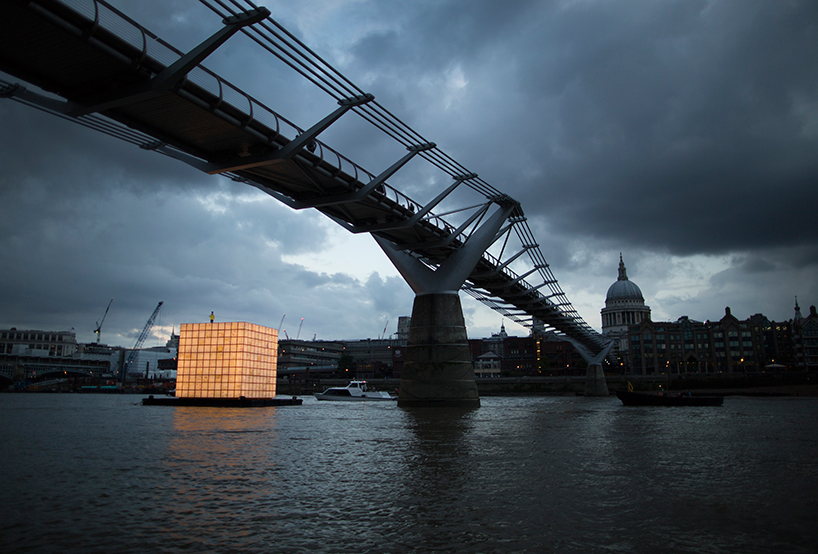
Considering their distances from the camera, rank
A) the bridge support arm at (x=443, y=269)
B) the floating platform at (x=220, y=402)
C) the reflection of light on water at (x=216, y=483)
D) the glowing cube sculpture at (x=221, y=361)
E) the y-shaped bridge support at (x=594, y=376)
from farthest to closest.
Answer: the y-shaped bridge support at (x=594, y=376) < the glowing cube sculpture at (x=221, y=361) < the floating platform at (x=220, y=402) < the bridge support arm at (x=443, y=269) < the reflection of light on water at (x=216, y=483)

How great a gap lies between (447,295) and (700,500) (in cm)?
3456

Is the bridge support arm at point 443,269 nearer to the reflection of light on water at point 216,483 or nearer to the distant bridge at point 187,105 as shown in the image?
the distant bridge at point 187,105

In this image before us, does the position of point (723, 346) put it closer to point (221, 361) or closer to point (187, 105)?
point (221, 361)

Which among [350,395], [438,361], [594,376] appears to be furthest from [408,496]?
[594,376]

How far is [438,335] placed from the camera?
43812 millimetres

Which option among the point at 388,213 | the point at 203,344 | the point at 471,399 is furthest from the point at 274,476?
the point at 203,344

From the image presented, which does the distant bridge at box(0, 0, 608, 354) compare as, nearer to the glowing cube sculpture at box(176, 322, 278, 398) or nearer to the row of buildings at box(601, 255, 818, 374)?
the glowing cube sculpture at box(176, 322, 278, 398)

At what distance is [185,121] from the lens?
2339cm

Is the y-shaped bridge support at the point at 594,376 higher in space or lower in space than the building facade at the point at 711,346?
lower

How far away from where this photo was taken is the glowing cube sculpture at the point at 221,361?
54.5 metres

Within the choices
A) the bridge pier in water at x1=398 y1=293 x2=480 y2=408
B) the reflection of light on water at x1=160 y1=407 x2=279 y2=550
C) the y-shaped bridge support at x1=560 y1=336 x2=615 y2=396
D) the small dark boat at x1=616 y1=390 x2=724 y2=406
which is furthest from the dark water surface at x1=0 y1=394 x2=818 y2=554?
the y-shaped bridge support at x1=560 y1=336 x2=615 y2=396

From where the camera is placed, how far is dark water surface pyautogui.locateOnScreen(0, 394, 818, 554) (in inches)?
306

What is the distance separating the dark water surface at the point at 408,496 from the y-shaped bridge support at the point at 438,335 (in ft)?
73.9

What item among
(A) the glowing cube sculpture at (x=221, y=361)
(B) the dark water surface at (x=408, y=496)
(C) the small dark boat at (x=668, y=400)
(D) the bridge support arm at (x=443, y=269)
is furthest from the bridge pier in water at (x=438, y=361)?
(B) the dark water surface at (x=408, y=496)
